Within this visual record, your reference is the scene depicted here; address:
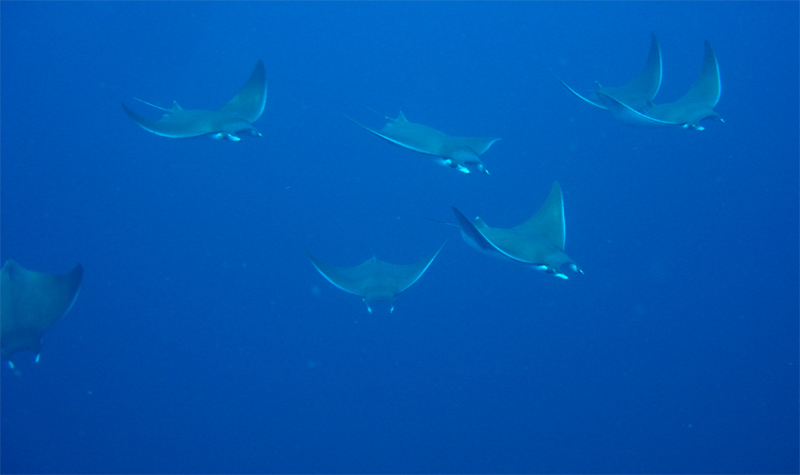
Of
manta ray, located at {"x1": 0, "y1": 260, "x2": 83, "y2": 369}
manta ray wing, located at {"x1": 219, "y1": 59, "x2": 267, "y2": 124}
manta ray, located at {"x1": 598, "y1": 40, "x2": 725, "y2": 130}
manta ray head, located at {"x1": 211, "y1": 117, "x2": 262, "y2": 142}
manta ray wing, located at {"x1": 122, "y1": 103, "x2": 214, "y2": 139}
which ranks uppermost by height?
manta ray, located at {"x1": 598, "y1": 40, "x2": 725, "y2": 130}

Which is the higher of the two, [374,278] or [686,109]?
[686,109]

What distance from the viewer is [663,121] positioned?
4.16m

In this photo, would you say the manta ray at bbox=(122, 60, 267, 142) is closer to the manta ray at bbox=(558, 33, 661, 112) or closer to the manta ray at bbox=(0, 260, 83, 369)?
the manta ray at bbox=(0, 260, 83, 369)

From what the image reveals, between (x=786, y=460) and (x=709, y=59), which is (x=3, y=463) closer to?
(x=709, y=59)

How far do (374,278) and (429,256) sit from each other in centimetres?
61

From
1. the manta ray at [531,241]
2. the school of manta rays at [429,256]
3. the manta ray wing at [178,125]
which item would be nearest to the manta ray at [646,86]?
the school of manta rays at [429,256]

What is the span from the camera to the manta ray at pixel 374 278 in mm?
4008

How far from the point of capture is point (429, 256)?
14.1 feet

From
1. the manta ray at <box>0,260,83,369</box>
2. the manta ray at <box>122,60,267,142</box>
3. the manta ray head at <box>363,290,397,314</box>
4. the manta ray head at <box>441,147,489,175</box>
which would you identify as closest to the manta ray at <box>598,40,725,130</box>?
the manta ray head at <box>441,147,489,175</box>

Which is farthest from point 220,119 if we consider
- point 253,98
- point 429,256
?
point 429,256

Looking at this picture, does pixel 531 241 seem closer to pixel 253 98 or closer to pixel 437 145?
pixel 437 145

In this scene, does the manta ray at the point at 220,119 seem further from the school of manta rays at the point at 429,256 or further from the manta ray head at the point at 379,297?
the manta ray head at the point at 379,297

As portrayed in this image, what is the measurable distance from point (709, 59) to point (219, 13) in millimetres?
9130

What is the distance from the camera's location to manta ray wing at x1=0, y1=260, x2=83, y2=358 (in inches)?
139
